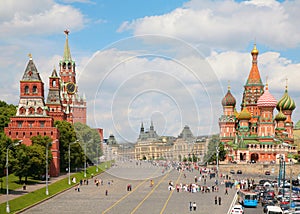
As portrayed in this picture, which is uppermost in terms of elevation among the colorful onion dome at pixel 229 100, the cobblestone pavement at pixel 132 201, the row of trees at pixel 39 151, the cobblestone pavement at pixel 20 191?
the colorful onion dome at pixel 229 100

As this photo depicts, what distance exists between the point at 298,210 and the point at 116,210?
656 inches

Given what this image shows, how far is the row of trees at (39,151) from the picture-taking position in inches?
2755

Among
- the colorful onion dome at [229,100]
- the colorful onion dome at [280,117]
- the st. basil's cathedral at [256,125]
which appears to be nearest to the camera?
the st. basil's cathedral at [256,125]

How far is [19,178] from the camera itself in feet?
250

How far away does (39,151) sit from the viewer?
7925 cm

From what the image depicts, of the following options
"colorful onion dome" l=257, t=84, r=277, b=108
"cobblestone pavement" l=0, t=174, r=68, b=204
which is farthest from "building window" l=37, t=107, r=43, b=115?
"colorful onion dome" l=257, t=84, r=277, b=108

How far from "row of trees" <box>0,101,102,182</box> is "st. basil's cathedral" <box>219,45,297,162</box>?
48592 mm

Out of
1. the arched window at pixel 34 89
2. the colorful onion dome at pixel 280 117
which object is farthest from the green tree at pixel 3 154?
the colorful onion dome at pixel 280 117

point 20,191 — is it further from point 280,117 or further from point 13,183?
point 280,117

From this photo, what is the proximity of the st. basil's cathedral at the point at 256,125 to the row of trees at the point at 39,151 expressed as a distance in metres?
48.6

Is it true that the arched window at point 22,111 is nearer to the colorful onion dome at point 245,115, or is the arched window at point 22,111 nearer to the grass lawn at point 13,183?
the grass lawn at point 13,183

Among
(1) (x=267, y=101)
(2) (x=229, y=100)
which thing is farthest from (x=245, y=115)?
(2) (x=229, y=100)

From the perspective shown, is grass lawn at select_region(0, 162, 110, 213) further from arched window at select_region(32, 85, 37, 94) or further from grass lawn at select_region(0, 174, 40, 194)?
arched window at select_region(32, 85, 37, 94)

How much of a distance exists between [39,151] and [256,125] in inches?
3858
